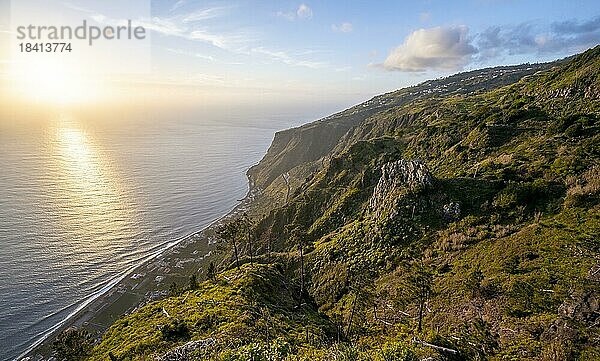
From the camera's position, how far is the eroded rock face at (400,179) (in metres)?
45.6

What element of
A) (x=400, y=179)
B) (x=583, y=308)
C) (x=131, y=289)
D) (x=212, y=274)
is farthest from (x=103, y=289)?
(x=583, y=308)

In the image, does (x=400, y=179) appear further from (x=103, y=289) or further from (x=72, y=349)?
(x=103, y=289)

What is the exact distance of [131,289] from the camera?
7638 centimetres

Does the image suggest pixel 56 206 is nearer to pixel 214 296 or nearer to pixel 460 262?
pixel 214 296

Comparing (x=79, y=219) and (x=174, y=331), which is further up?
(x=174, y=331)

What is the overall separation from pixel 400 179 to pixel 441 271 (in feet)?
55.4

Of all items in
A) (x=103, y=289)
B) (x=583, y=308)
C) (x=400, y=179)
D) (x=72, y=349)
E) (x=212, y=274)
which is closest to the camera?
(x=583, y=308)

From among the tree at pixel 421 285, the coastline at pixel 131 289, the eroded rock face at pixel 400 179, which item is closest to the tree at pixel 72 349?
the tree at pixel 421 285

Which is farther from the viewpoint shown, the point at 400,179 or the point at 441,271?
the point at 400,179

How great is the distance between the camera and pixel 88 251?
294 feet

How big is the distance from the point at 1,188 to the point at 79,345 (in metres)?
139

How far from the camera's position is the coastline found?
64312mm

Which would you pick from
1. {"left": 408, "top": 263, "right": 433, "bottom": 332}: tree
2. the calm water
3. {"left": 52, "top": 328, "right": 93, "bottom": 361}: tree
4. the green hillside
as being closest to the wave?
the calm water

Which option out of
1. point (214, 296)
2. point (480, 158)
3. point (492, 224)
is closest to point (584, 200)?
point (492, 224)
